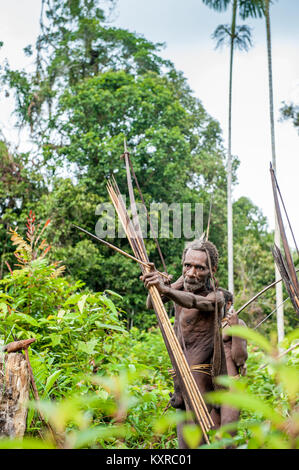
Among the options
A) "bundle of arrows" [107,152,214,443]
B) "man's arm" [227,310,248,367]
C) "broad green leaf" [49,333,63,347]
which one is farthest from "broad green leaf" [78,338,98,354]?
"man's arm" [227,310,248,367]

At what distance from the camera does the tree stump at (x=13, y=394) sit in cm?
196

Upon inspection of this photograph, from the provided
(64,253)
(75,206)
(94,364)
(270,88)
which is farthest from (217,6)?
(94,364)

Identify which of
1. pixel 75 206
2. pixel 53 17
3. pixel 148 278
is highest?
pixel 53 17

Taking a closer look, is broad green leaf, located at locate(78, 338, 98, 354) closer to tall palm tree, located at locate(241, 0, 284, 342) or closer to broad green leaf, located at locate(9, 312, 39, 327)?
broad green leaf, located at locate(9, 312, 39, 327)

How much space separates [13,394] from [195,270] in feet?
3.38

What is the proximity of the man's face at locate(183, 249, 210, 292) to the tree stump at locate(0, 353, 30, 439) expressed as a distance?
2.91 feet

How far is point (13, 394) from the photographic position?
2.01 m

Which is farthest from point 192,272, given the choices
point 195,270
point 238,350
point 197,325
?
point 238,350

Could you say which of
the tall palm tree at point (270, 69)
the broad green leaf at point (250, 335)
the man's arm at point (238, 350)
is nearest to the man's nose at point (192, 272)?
the man's arm at point (238, 350)

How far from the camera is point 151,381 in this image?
4.60 m

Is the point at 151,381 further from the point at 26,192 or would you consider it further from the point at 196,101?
the point at 196,101

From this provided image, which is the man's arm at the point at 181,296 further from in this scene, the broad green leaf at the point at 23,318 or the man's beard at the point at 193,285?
the broad green leaf at the point at 23,318

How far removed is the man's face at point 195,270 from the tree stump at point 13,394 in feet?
2.91

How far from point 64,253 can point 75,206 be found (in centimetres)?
149
